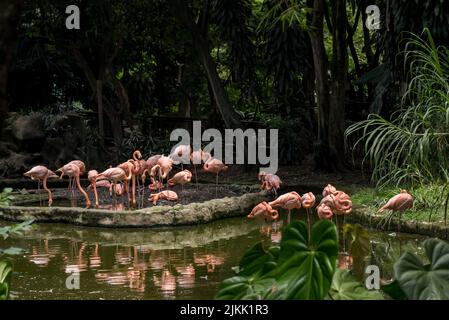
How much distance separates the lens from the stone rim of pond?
885cm

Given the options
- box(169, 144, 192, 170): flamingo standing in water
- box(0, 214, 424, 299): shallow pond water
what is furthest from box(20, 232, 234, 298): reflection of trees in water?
box(169, 144, 192, 170): flamingo standing in water

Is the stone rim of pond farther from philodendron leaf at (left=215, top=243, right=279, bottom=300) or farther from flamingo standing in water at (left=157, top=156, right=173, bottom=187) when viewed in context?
philodendron leaf at (left=215, top=243, right=279, bottom=300)

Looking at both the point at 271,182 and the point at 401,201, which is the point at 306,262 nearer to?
the point at 401,201

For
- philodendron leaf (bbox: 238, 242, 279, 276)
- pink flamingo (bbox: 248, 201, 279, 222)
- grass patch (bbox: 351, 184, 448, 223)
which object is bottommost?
pink flamingo (bbox: 248, 201, 279, 222)

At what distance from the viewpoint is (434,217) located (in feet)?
24.8

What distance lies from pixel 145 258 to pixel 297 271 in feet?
15.8

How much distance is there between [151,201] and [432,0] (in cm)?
491

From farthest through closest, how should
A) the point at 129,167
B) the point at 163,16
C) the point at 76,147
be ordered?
the point at 163,16 < the point at 76,147 < the point at 129,167

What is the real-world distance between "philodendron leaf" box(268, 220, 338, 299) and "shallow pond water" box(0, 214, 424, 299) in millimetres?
2057

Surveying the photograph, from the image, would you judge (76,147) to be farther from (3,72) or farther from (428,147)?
(3,72)

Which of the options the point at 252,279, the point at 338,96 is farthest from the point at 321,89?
the point at 252,279

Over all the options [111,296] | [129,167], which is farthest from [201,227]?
[111,296]

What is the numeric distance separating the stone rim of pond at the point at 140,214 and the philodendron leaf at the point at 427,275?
6615 mm

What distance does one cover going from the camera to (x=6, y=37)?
2.34 metres
